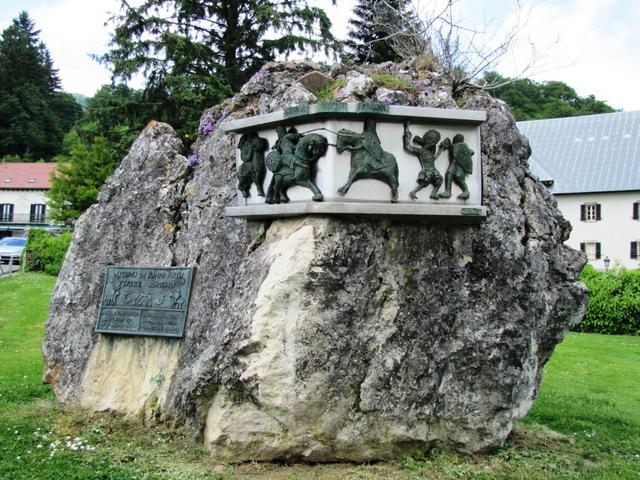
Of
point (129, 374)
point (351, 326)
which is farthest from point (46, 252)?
point (351, 326)

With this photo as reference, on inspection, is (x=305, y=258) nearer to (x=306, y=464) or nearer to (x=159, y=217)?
(x=306, y=464)

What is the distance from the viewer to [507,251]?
601 centimetres

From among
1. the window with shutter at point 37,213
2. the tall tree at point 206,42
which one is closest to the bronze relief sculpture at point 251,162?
the tall tree at point 206,42

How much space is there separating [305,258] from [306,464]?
1711mm

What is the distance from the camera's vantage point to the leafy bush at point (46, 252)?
84.1ft

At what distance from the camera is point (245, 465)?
17.9 ft

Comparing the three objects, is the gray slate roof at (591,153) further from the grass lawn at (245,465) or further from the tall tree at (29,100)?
the tall tree at (29,100)

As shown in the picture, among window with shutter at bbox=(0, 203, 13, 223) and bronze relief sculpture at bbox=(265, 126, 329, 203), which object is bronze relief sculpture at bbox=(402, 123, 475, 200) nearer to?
bronze relief sculpture at bbox=(265, 126, 329, 203)

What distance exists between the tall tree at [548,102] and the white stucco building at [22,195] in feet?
126

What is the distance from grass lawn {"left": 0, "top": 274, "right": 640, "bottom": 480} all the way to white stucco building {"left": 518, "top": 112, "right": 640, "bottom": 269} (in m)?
34.3

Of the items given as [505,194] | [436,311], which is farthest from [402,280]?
[505,194]

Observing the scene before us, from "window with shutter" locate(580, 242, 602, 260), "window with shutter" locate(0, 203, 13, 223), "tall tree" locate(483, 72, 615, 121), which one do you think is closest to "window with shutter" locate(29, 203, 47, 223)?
"window with shutter" locate(0, 203, 13, 223)

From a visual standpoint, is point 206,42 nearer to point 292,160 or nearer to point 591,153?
point 292,160

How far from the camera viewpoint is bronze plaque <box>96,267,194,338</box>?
6.52 m
